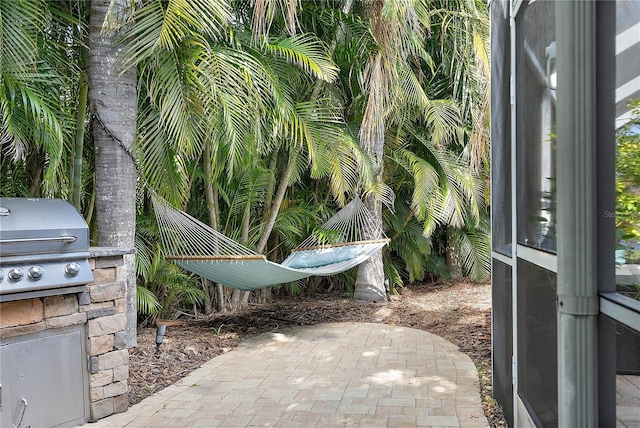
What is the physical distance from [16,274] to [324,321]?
3.48 meters

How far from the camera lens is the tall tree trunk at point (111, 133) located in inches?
142

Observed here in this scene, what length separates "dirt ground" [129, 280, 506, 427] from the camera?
367cm

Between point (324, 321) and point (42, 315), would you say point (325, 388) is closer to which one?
point (42, 315)

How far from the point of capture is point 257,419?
2889 millimetres

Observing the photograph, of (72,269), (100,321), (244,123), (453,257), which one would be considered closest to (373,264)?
(453,257)

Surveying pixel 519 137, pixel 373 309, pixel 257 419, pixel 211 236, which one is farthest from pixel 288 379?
pixel 373 309

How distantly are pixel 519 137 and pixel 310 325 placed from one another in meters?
3.47

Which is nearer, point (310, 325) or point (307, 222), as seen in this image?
point (310, 325)

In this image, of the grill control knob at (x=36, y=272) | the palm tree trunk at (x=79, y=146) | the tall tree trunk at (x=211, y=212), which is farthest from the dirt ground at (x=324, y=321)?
the palm tree trunk at (x=79, y=146)

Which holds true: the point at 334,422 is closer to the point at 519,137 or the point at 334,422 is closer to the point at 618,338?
the point at 519,137

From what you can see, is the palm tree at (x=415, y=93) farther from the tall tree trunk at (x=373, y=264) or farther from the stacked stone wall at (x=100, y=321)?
the stacked stone wall at (x=100, y=321)

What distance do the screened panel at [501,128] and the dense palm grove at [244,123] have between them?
1.21m

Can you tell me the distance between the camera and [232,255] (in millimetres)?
4379

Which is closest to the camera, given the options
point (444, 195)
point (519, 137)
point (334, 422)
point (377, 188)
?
point (519, 137)
